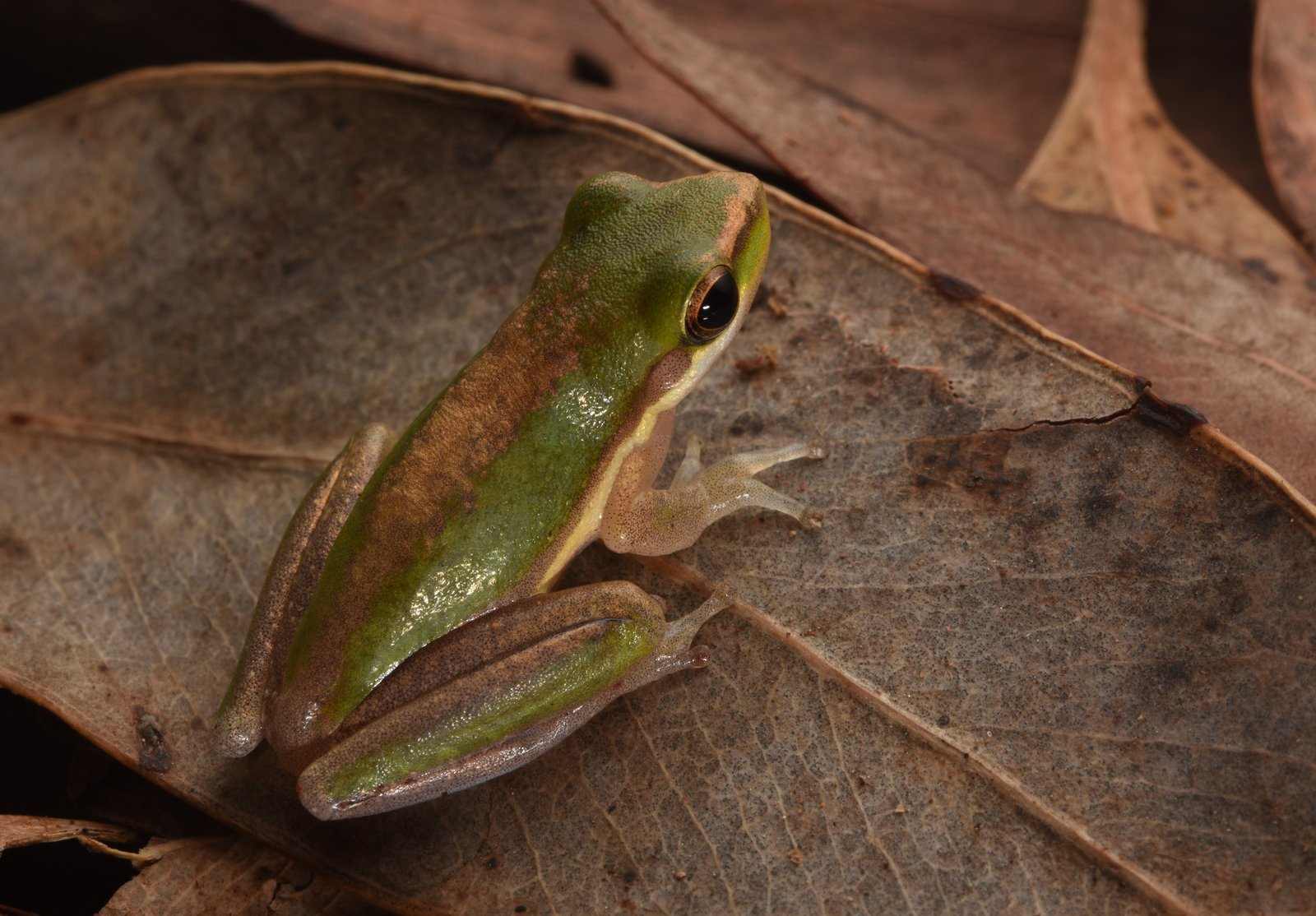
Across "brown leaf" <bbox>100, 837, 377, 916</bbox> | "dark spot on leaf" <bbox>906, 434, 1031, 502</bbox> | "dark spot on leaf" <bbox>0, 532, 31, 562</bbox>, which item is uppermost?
"dark spot on leaf" <bbox>906, 434, 1031, 502</bbox>

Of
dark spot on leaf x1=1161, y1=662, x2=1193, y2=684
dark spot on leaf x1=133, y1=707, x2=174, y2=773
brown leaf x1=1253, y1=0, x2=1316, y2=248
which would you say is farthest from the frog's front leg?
brown leaf x1=1253, y1=0, x2=1316, y2=248

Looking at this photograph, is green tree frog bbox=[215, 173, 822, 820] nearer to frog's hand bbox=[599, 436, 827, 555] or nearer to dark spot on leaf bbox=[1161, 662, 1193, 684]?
frog's hand bbox=[599, 436, 827, 555]

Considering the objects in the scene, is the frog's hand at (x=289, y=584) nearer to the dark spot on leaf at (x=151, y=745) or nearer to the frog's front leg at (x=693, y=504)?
the dark spot on leaf at (x=151, y=745)

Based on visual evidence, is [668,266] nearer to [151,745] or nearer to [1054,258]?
[1054,258]

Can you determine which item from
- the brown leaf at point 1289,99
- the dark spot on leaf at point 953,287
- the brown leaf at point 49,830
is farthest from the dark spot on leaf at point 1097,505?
the brown leaf at point 49,830

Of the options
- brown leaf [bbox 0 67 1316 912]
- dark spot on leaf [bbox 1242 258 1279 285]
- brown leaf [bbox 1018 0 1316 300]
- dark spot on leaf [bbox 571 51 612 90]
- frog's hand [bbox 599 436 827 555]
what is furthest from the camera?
dark spot on leaf [bbox 571 51 612 90]

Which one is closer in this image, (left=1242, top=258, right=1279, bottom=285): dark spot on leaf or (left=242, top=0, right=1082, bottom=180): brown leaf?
(left=1242, top=258, right=1279, bottom=285): dark spot on leaf

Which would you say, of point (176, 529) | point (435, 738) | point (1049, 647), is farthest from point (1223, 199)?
point (176, 529)

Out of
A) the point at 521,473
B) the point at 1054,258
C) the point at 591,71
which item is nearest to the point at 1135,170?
the point at 1054,258
